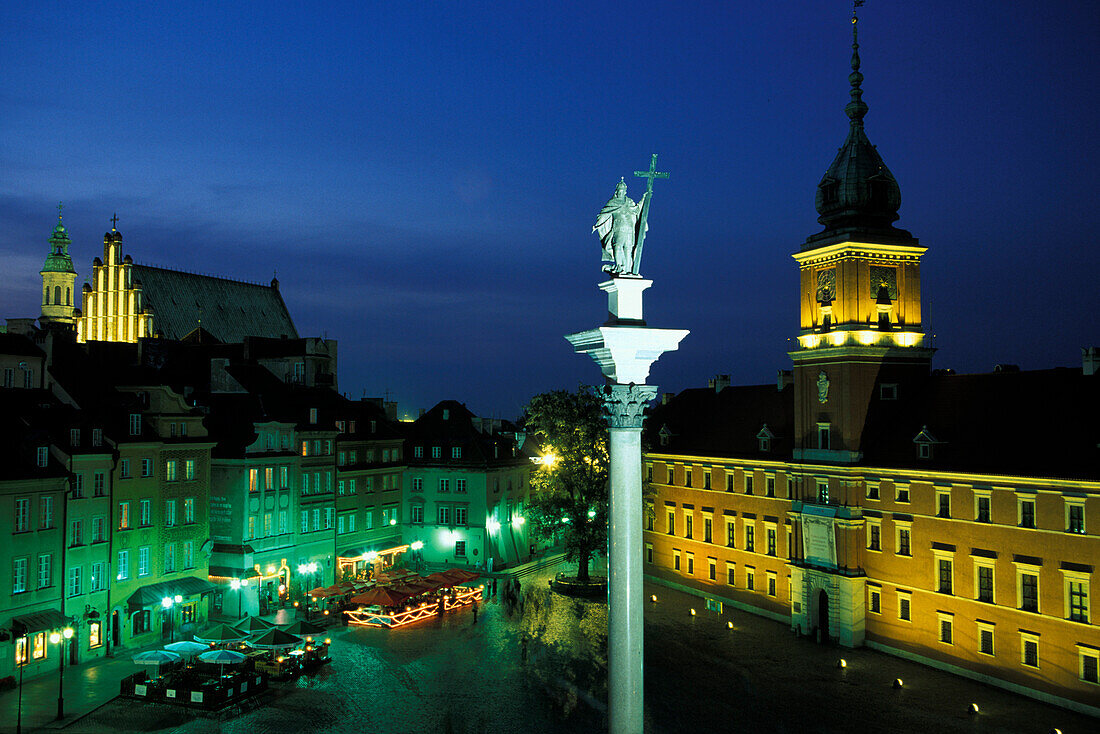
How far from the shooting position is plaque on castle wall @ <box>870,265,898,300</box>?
4975 centimetres

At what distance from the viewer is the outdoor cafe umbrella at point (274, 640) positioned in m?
38.0

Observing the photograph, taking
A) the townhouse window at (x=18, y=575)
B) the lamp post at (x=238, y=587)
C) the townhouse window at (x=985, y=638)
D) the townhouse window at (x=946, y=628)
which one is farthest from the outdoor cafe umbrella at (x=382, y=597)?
the townhouse window at (x=985, y=638)

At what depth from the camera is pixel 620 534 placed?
16641 millimetres

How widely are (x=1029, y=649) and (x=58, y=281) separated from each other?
84699mm

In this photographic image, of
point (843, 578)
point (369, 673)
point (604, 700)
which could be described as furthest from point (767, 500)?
point (369, 673)

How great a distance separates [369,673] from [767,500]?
27463mm

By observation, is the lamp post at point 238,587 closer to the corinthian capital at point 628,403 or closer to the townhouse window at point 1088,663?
the corinthian capital at point 628,403

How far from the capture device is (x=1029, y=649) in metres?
39.0

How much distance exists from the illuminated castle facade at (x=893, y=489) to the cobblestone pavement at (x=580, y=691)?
231 centimetres

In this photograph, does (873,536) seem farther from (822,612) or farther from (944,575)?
(822,612)

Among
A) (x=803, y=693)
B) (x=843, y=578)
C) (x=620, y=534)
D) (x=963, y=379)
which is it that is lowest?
(x=803, y=693)

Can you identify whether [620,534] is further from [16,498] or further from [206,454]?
[206,454]

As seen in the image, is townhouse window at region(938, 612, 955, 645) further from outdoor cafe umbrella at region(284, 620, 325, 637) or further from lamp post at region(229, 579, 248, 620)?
lamp post at region(229, 579, 248, 620)

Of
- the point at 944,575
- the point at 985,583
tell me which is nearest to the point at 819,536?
the point at 944,575
